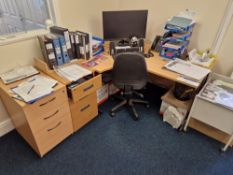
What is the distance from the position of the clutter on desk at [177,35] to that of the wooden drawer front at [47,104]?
4.30ft

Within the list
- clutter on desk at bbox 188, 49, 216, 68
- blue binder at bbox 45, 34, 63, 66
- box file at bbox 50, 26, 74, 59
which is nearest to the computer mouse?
clutter on desk at bbox 188, 49, 216, 68

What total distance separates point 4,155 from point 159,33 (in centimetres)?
242

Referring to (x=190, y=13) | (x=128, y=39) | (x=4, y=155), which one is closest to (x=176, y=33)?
(x=190, y=13)

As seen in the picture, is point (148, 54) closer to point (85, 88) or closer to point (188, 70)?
point (188, 70)

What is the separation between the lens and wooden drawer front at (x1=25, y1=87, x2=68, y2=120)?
1.37 metres

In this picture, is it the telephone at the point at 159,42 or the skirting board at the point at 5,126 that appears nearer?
the skirting board at the point at 5,126

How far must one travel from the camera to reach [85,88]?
1725 mm

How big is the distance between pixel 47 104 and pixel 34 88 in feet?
0.57

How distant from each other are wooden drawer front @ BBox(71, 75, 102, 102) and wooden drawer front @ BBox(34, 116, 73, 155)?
0.26 metres

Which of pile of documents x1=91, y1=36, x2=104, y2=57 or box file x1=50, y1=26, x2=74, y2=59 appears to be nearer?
box file x1=50, y1=26, x2=74, y2=59

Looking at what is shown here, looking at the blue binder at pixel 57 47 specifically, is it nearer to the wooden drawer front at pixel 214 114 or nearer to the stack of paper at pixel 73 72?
the stack of paper at pixel 73 72

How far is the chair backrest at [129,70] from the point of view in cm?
173

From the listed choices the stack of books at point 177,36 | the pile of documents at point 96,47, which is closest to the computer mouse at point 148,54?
the stack of books at point 177,36

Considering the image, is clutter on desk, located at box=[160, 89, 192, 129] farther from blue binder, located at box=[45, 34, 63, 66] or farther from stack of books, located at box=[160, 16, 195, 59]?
blue binder, located at box=[45, 34, 63, 66]
